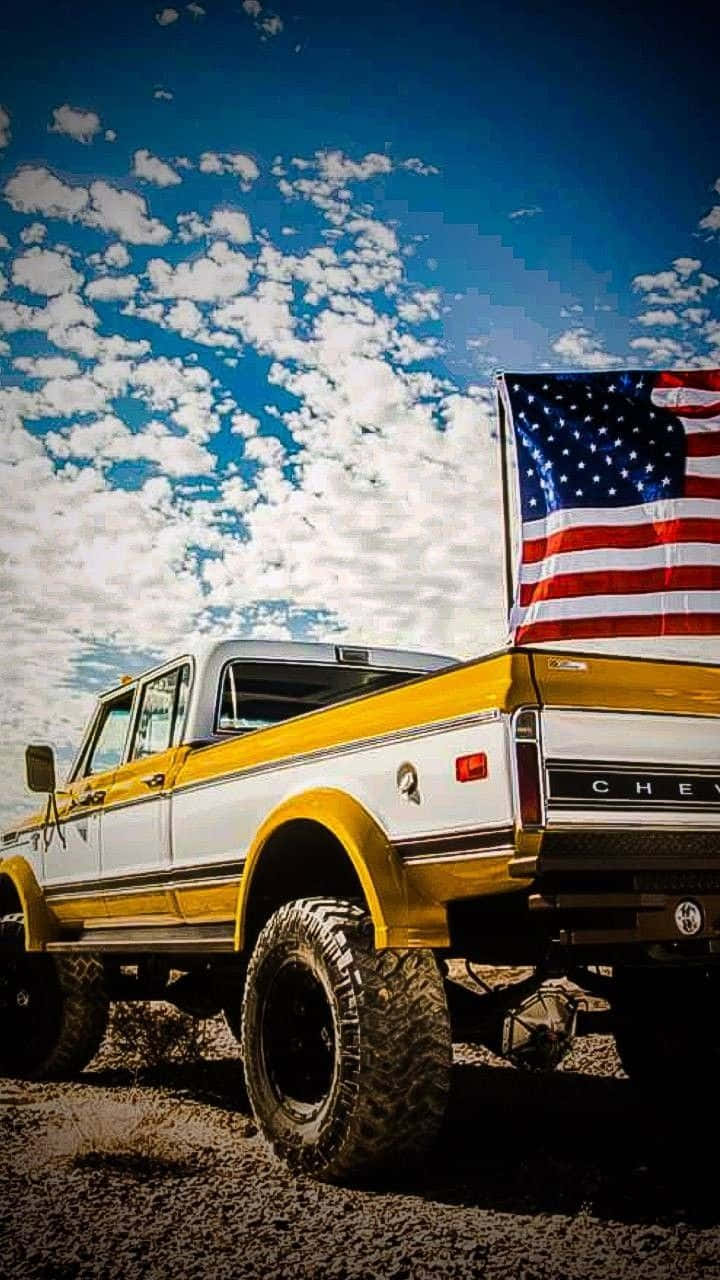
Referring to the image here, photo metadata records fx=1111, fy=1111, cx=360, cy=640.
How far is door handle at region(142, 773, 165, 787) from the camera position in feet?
17.4

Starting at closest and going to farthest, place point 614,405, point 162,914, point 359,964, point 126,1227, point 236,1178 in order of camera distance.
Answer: point 126,1227
point 359,964
point 236,1178
point 162,914
point 614,405

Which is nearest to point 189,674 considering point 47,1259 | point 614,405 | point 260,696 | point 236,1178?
point 260,696

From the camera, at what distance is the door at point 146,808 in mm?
5242

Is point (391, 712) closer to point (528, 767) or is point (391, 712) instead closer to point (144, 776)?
point (528, 767)

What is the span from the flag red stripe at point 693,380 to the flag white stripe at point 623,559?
142 cm

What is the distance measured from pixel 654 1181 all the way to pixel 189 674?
124 inches

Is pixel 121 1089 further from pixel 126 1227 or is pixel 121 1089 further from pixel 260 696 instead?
pixel 126 1227

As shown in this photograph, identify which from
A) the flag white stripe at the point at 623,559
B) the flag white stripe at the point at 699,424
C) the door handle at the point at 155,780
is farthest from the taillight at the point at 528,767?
the flag white stripe at the point at 699,424

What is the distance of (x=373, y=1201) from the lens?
3463mm

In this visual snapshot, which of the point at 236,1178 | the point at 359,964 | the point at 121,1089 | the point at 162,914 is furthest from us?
the point at 121,1089

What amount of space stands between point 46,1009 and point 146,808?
5.93ft

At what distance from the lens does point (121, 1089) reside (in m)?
6.12

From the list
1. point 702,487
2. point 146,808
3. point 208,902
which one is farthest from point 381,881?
point 702,487

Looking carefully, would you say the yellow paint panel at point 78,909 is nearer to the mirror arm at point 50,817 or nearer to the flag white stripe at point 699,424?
the mirror arm at point 50,817
